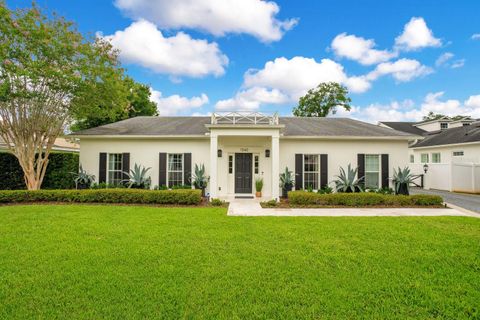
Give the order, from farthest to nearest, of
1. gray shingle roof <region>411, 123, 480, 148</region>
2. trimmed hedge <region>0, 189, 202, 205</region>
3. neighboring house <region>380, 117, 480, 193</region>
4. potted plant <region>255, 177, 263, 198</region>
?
1. gray shingle roof <region>411, 123, 480, 148</region>
2. neighboring house <region>380, 117, 480, 193</region>
3. potted plant <region>255, 177, 263, 198</region>
4. trimmed hedge <region>0, 189, 202, 205</region>

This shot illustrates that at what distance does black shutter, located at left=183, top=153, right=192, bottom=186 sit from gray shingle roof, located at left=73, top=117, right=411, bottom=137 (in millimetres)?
1137

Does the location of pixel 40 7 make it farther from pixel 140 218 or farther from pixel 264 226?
pixel 264 226

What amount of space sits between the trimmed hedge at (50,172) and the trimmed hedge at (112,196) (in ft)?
9.70

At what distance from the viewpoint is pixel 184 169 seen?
40.6 feet

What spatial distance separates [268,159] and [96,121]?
51.7 ft

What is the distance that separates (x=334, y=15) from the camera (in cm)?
1364

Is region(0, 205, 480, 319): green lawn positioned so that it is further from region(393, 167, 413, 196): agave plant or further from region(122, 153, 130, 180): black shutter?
region(122, 153, 130, 180): black shutter

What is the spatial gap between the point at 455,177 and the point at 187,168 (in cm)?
1580

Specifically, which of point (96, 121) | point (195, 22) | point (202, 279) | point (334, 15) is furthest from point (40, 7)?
point (334, 15)

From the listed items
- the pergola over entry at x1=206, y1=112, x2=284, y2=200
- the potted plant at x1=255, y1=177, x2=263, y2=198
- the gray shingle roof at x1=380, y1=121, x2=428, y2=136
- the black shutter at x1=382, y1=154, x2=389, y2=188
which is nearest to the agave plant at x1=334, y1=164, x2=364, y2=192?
the black shutter at x1=382, y1=154, x2=389, y2=188

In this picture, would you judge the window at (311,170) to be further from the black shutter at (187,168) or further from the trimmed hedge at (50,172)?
the trimmed hedge at (50,172)

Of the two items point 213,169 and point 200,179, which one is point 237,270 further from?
point 200,179

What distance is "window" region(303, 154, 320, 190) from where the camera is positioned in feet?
41.1

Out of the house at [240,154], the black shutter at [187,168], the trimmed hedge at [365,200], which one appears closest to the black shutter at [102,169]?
the house at [240,154]
